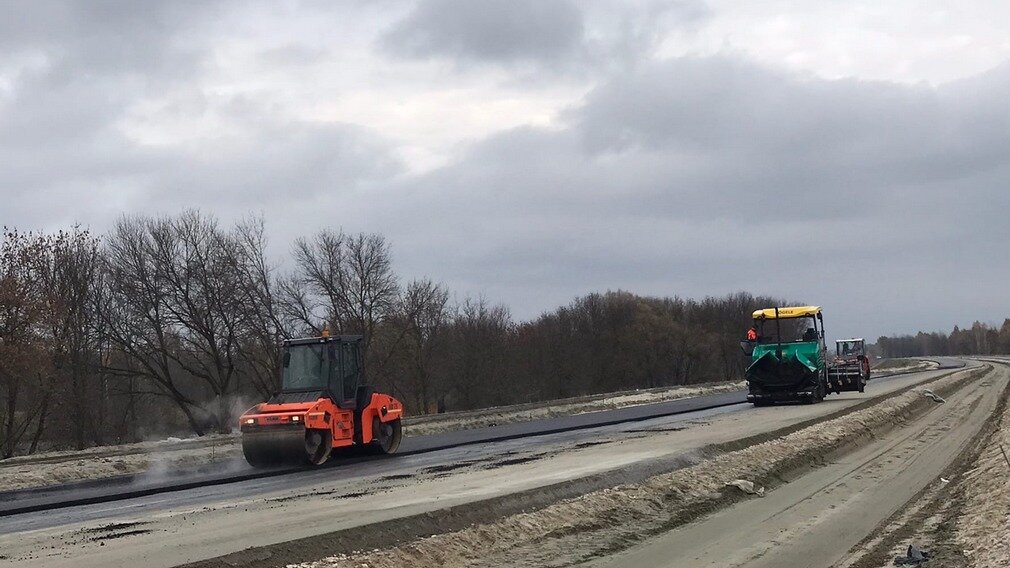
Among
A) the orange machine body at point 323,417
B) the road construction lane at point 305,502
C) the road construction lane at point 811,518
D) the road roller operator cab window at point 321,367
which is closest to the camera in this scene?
the road construction lane at point 811,518

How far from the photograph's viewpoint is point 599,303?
111250 mm

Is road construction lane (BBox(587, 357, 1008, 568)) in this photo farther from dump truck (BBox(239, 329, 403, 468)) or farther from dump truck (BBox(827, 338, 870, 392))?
dump truck (BBox(827, 338, 870, 392))

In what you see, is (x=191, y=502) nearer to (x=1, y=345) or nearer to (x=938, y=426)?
(x=938, y=426)

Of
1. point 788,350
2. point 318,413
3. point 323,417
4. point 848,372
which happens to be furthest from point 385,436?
point 848,372

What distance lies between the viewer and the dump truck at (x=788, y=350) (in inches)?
1350

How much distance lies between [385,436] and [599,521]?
36.5 feet

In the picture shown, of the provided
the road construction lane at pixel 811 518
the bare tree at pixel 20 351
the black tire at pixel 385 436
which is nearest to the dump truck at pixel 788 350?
the road construction lane at pixel 811 518

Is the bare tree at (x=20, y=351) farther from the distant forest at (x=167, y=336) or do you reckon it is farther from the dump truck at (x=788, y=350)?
the dump truck at (x=788, y=350)

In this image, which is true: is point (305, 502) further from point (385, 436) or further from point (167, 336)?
point (167, 336)

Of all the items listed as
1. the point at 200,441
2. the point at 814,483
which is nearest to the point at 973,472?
the point at 814,483

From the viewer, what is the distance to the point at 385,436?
A: 23.3 meters

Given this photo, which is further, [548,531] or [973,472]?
[973,472]

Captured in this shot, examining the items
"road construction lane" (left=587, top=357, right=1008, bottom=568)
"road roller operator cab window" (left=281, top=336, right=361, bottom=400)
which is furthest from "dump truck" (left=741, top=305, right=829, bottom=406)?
"road roller operator cab window" (left=281, top=336, right=361, bottom=400)

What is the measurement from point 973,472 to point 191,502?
504 inches
